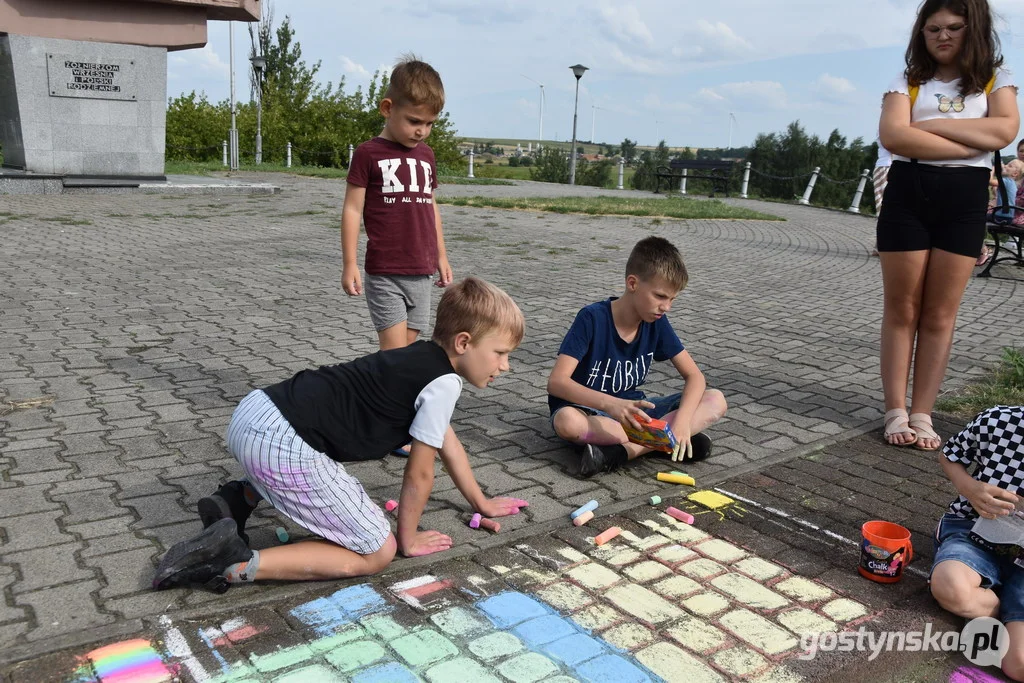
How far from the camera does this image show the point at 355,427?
281 cm

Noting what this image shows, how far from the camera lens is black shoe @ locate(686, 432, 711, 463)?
4086 mm

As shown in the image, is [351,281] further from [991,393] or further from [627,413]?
[991,393]

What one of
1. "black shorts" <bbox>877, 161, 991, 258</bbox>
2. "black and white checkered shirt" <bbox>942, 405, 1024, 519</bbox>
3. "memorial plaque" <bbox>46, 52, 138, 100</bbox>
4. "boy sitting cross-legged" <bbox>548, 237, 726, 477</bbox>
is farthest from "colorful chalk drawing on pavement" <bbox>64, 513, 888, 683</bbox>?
"memorial plaque" <bbox>46, 52, 138, 100</bbox>

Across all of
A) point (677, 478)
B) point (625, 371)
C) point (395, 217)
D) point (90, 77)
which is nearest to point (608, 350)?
point (625, 371)

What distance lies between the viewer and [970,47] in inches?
162

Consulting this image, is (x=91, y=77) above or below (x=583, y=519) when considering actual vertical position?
above

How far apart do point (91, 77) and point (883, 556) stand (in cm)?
1728

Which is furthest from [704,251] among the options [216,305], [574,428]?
[574,428]

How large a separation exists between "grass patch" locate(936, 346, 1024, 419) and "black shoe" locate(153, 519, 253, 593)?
409cm

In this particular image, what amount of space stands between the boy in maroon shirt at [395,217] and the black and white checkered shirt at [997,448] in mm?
2389

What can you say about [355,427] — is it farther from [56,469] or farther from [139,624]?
[56,469]

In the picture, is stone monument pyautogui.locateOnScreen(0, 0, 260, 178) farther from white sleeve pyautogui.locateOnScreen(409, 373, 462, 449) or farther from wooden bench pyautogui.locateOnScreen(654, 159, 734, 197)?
white sleeve pyautogui.locateOnScreen(409, 373, 462, 449)

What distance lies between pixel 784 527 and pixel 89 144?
16813mm

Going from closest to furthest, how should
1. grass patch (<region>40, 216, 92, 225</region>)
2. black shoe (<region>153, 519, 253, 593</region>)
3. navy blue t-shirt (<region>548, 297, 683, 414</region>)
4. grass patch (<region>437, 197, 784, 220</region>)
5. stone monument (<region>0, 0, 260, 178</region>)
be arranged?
black shoe (<region>153, 519, 253, 593</region>) < navy blue t-shirt (<region>548, 297, 683, 414</region>) < grass patch (<region>40, 216, 92, 225</region>) < stone monument (<region>0, 0, 260, 178</region>) < grass patch (<region>437, 197, 784, 220</region>)
